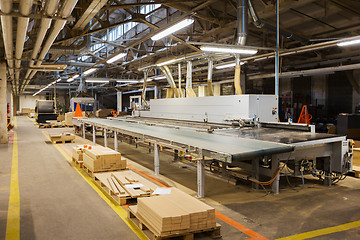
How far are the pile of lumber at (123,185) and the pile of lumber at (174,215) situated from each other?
3.12 ft

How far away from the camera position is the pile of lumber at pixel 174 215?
3.09 metres

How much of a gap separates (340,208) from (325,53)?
31.8 feet

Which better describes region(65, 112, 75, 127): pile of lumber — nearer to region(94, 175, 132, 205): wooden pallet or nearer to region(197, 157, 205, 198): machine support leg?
region(94, 175, 132, 205): wooden pallet

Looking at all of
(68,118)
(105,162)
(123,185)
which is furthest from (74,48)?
(68,118)

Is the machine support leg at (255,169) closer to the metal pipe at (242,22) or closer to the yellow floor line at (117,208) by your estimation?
the yellow floor line at (117,208)

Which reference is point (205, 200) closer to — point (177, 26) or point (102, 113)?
point (177, 26)

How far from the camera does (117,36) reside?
1788cm

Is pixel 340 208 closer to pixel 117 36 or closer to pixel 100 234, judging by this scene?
pixel 100 234

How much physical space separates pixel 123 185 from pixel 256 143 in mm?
2474

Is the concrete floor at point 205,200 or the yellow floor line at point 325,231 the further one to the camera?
the concrete floor at point 205,200

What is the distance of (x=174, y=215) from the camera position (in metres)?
3.12

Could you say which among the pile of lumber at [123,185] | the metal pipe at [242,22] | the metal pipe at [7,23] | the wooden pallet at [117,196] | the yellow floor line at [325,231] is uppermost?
the metal pipe at [242,22]

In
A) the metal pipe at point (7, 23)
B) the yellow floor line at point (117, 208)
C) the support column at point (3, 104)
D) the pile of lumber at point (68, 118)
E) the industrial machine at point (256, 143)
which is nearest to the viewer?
the yellow floor line at point (117, 208)

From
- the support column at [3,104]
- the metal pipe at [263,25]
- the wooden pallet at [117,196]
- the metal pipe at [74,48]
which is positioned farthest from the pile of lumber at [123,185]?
the support column at [3,104]
